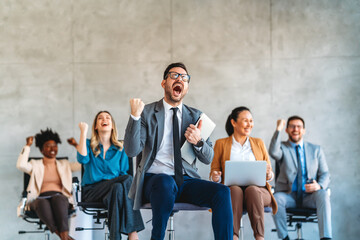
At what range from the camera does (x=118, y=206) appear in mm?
4043

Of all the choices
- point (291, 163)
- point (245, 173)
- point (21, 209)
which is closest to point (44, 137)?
point (21, 209)

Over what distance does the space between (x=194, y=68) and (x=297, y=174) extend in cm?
177

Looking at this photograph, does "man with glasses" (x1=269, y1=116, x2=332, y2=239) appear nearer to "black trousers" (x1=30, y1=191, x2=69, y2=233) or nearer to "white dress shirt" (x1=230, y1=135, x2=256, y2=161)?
"white dress shirt" (x1=230, y1=135, x2=256, y2=161)

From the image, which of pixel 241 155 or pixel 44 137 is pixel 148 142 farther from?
pixel 44 137

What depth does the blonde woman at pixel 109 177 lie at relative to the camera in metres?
4.03

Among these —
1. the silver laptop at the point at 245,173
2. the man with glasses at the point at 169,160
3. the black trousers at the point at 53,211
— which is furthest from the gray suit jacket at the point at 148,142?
the black trousers at the point at 53,211

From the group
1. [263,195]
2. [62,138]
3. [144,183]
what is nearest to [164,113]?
[144,183]

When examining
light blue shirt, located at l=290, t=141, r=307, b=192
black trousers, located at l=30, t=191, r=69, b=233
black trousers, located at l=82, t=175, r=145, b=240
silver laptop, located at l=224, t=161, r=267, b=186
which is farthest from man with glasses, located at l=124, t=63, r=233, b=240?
light blue shirt, located at l=290, t=141, r=307, b=192

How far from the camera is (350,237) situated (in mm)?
5199

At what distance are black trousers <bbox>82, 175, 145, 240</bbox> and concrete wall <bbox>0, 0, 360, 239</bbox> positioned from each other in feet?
4.01

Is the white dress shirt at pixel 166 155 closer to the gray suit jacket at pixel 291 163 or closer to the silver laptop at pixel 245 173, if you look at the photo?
the silver laptop at pixel 245 173

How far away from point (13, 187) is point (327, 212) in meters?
3.63

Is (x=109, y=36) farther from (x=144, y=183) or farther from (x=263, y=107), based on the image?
(x=144, y=183)

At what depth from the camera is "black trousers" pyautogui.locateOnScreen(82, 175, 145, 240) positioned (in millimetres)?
3988
